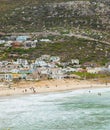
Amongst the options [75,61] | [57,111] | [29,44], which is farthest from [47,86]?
[29,44]

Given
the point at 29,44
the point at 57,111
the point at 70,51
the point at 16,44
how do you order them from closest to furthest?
the point at 57,111 → the point at 70,51 → the point at 29,44 → the point at 16,44

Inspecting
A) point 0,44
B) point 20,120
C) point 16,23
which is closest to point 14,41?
point 0,44

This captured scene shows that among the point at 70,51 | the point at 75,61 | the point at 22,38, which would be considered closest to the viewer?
the point at 75,61

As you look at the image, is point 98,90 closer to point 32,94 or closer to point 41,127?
point 32,94

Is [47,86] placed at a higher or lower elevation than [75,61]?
lower

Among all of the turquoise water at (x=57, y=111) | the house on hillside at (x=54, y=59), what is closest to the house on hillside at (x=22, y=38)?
the house on hillside at (x=54, y=59)

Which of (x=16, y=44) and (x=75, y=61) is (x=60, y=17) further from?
(x=75, y=61)

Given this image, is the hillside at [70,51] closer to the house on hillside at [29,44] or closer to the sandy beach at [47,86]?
the house on hillside at [29,44]
